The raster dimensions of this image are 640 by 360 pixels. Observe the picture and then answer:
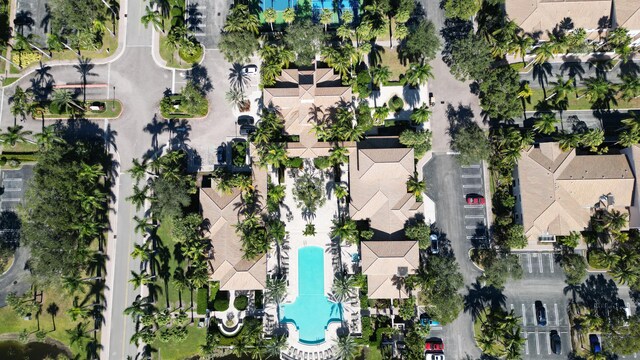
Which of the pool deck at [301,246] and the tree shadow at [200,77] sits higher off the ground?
the tree shadow at [200,77]

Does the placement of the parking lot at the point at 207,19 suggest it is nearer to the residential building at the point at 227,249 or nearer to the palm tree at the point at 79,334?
the residential building at the point at 227,249

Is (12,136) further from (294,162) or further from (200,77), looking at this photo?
(294,162)

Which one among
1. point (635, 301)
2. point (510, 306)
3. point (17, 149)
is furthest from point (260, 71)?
point (635, 301)

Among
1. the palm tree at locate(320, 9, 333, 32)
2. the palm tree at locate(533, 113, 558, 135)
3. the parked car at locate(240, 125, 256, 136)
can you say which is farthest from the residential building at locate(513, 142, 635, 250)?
the parked car at locate(240, 125, 256, 136)

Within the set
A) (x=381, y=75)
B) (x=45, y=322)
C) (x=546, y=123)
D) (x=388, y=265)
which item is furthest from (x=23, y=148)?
(x=546, y=123)

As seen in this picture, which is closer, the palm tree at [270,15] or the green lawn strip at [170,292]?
the green lawn strip at [170,292]

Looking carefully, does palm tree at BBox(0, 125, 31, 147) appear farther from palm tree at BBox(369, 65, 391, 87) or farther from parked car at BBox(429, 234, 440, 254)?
parked car at BBox(429, 234, 440, 254)

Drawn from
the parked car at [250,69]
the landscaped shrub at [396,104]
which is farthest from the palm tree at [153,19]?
the landscaped shrub at [396,104]
